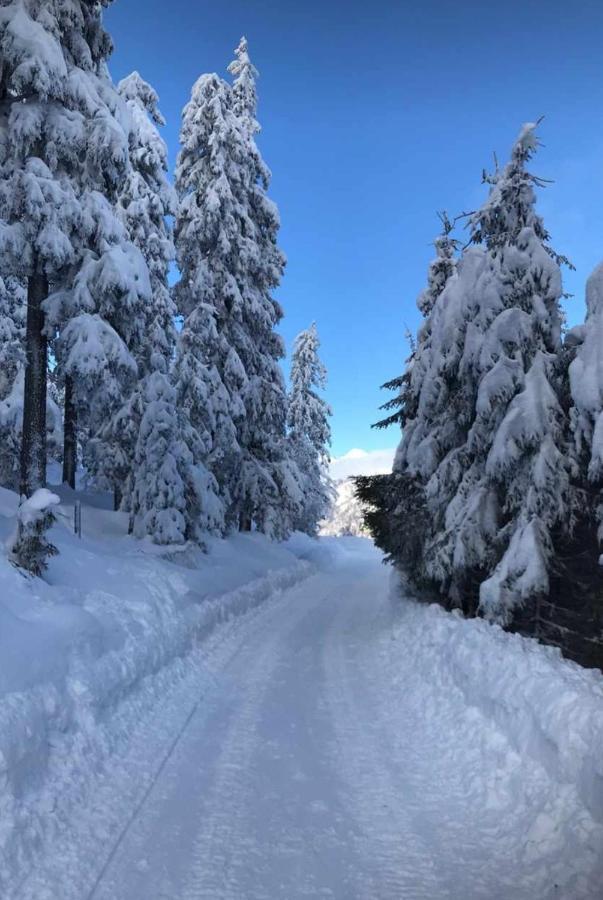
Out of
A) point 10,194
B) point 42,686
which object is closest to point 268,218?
point 10,194

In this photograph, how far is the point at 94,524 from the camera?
19266mm

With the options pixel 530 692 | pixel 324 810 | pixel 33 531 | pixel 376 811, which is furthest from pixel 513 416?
pixel 33 531

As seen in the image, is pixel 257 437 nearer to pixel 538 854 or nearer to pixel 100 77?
pixel 100 77

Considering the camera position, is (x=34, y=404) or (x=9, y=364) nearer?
(x=34, y=404)

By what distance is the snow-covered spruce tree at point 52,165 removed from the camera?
30.6 feet

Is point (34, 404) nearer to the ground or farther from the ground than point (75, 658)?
farther from the ground

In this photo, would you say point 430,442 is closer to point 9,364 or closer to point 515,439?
point 515,439

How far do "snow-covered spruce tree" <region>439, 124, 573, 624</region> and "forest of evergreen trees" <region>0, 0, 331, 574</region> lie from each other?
657cm

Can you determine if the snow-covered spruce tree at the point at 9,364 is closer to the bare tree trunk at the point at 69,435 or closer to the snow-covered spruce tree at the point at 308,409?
the bare tree trunk at the point at 69,435

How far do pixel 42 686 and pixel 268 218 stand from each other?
21.5 metres

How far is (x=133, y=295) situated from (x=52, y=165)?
8.10 ft

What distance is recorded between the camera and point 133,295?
1050cm

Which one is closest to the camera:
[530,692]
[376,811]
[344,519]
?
[376,811]

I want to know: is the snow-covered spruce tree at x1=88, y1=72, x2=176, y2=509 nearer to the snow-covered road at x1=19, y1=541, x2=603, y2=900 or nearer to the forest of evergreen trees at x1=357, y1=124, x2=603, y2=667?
the forest of evergreen trees at x1=357, y1=124, x2=603, y2=667
